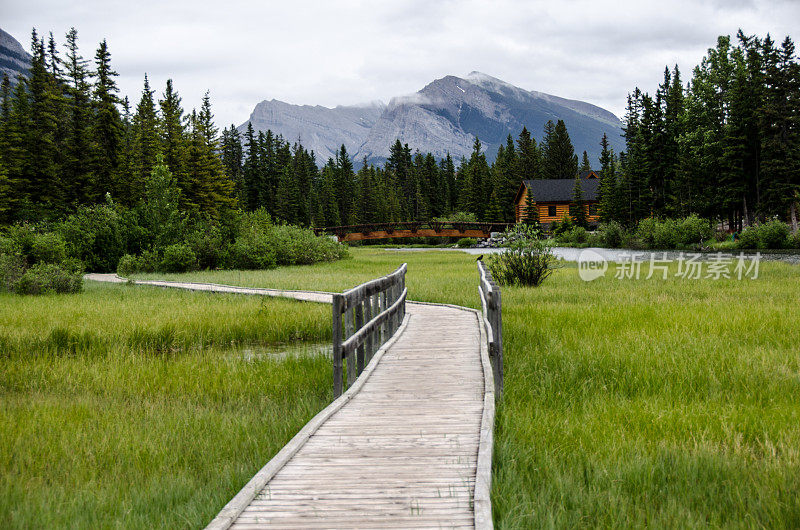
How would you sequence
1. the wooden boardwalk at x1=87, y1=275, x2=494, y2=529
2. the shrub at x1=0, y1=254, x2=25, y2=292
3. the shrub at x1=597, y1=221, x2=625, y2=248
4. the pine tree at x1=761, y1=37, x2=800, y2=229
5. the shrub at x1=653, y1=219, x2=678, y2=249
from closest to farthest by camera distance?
the wooden boardwalk at x1=87, y1=275, x2=494, y2=529 → the shrub at x1=0, y1=254, x2=25, y2=292 → the pine tree at x1=761, y1=37, x2=800, y2=229 → the shrub at x1=653, y1=219, x2=678, y2=249 → the shrub at x1=597, y1=221, x2=625, y2=248

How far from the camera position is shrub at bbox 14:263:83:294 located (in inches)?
752

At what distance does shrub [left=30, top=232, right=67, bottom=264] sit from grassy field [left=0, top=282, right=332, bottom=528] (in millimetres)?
7355

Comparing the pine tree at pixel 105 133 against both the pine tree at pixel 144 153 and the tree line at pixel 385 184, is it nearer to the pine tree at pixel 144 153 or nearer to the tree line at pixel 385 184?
the pine tree at pixel 144 153

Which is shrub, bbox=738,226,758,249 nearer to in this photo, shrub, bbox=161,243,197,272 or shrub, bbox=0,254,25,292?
shrub, bbox=161,243,197,272

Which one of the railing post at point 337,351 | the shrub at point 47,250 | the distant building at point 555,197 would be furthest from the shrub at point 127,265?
the distant building at point 555,197

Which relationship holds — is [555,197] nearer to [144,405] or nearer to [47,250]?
[47,250]

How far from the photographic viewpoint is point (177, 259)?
30.3 m

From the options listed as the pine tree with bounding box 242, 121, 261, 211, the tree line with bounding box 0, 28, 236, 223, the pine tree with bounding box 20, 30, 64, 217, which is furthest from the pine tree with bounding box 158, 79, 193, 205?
the pine tree with bounding box 242, 121, 261, 211

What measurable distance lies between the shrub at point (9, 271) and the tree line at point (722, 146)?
151 ft

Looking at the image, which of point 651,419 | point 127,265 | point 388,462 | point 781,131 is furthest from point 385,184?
point 388,462

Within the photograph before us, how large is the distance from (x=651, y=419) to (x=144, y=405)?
19.5 ft

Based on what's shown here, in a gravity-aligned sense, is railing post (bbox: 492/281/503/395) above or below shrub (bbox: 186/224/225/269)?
below

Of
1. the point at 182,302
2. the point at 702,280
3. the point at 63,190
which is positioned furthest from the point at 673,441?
the point at 63,190

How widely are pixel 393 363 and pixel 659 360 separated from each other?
3686 mm
